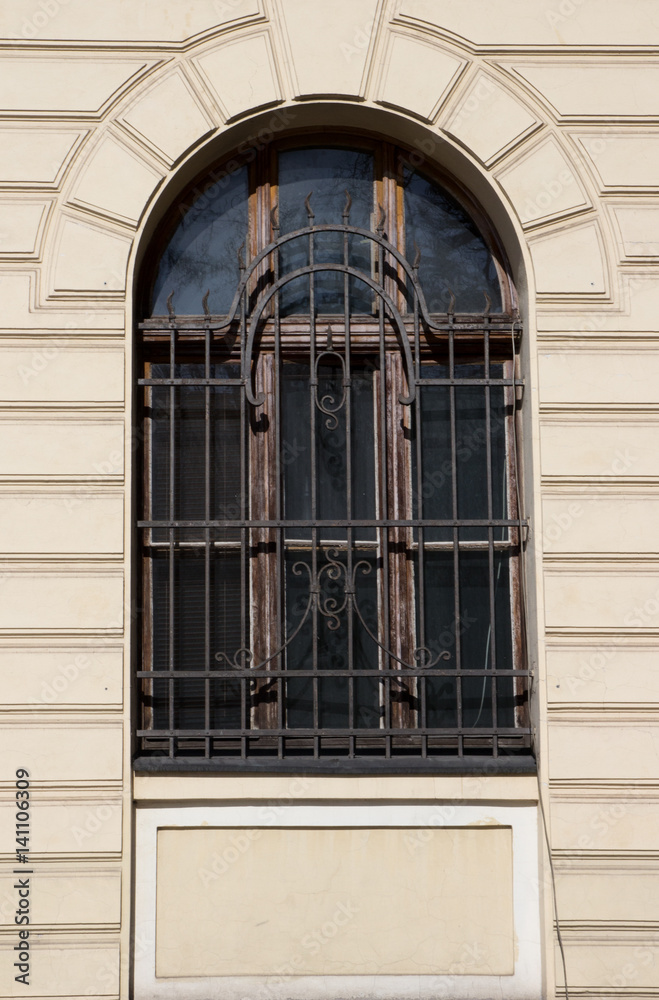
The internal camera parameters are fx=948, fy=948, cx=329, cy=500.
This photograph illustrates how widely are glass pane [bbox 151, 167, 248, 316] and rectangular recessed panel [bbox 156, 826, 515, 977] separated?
2716 millimetres

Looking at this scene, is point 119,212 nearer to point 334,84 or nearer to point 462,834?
A: point 334,84

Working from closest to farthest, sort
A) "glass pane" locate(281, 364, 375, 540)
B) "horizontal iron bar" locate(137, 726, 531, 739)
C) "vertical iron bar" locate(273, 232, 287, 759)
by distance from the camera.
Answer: "horizontal iron bar" locate(137, 726, 531, 739), "vertical iron bar" locate(273, 232, 287, 759), "glass pane" locate(281, 364, 375, 540)

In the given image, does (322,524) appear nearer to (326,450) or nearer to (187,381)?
(326,450)

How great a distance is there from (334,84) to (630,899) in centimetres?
423

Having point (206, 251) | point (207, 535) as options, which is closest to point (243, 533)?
point (207, 535)

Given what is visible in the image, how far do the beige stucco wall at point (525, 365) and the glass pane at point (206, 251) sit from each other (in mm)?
276

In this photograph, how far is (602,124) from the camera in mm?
4785

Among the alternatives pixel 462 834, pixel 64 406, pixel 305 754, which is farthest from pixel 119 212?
pixel 462 834

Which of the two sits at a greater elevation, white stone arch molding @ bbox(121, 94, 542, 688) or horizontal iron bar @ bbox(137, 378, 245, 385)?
white stone arch molding @ bbox(121, 94, 542, 688)

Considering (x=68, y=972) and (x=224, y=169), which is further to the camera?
(x=224, y=169)

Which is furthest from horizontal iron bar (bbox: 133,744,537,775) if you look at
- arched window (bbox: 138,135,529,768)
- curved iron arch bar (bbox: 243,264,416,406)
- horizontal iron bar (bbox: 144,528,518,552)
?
curved iron arch bar (bbox: 243,264,416,406)

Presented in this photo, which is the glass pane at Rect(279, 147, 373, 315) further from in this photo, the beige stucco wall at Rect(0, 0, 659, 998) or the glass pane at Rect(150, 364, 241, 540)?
the glass pane at Rect(150, 364, 241, 540)

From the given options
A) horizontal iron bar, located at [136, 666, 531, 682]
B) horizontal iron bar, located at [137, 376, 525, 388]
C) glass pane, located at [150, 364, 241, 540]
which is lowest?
horizontal iron bar, located at [136, 666, 531, 682]

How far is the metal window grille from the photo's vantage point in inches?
186
